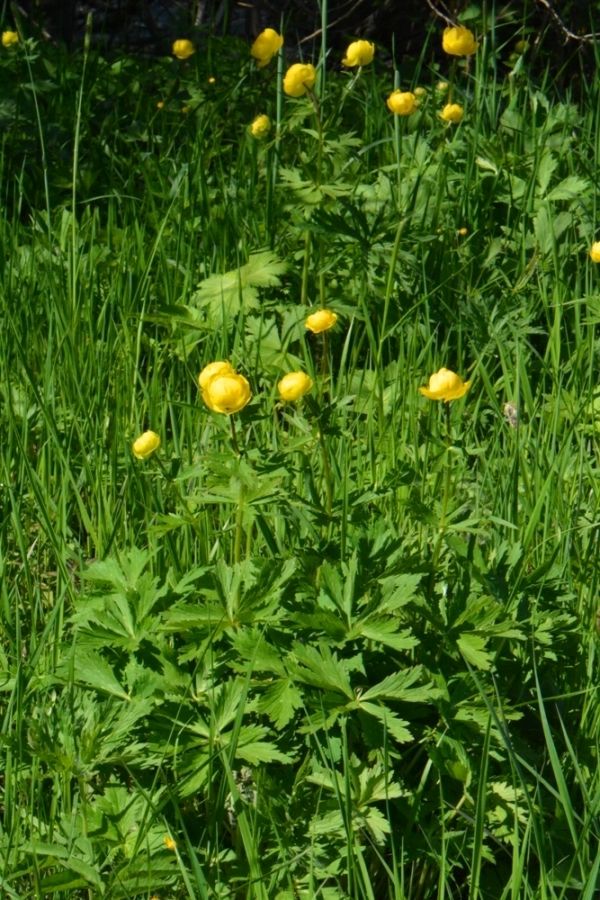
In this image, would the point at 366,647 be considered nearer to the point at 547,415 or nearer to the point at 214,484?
the point at 214,484

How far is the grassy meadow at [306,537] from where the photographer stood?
1427 mm

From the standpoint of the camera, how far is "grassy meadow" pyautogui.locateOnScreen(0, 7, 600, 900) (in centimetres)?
143

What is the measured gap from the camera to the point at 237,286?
8.30 feet

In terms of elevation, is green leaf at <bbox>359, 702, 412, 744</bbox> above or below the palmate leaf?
above

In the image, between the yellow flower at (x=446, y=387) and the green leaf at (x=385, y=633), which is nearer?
the green leaf at (x=385, y=633)

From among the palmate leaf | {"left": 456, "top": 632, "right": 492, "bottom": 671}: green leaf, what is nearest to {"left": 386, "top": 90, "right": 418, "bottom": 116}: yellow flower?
the palmate leaf

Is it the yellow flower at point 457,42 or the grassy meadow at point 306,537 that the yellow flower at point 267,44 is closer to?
the grassy meadow at point 306,537

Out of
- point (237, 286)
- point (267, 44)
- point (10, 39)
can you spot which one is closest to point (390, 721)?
point (237, 286)

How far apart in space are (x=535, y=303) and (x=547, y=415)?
41 cm

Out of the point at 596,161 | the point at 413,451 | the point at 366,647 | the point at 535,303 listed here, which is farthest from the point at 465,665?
the point at 596,161

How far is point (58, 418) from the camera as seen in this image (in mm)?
2320

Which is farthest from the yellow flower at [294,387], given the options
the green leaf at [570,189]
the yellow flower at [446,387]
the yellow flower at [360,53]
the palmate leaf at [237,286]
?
the green leaf at [570,189]

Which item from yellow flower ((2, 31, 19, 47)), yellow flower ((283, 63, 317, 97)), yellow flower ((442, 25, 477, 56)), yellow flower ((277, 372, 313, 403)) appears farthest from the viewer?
yellow flower ((2, 31, 19, 47))

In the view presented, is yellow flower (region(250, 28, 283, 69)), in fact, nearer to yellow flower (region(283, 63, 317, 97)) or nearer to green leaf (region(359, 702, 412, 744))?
yellow flower (region(283, 63, 317, 97))
